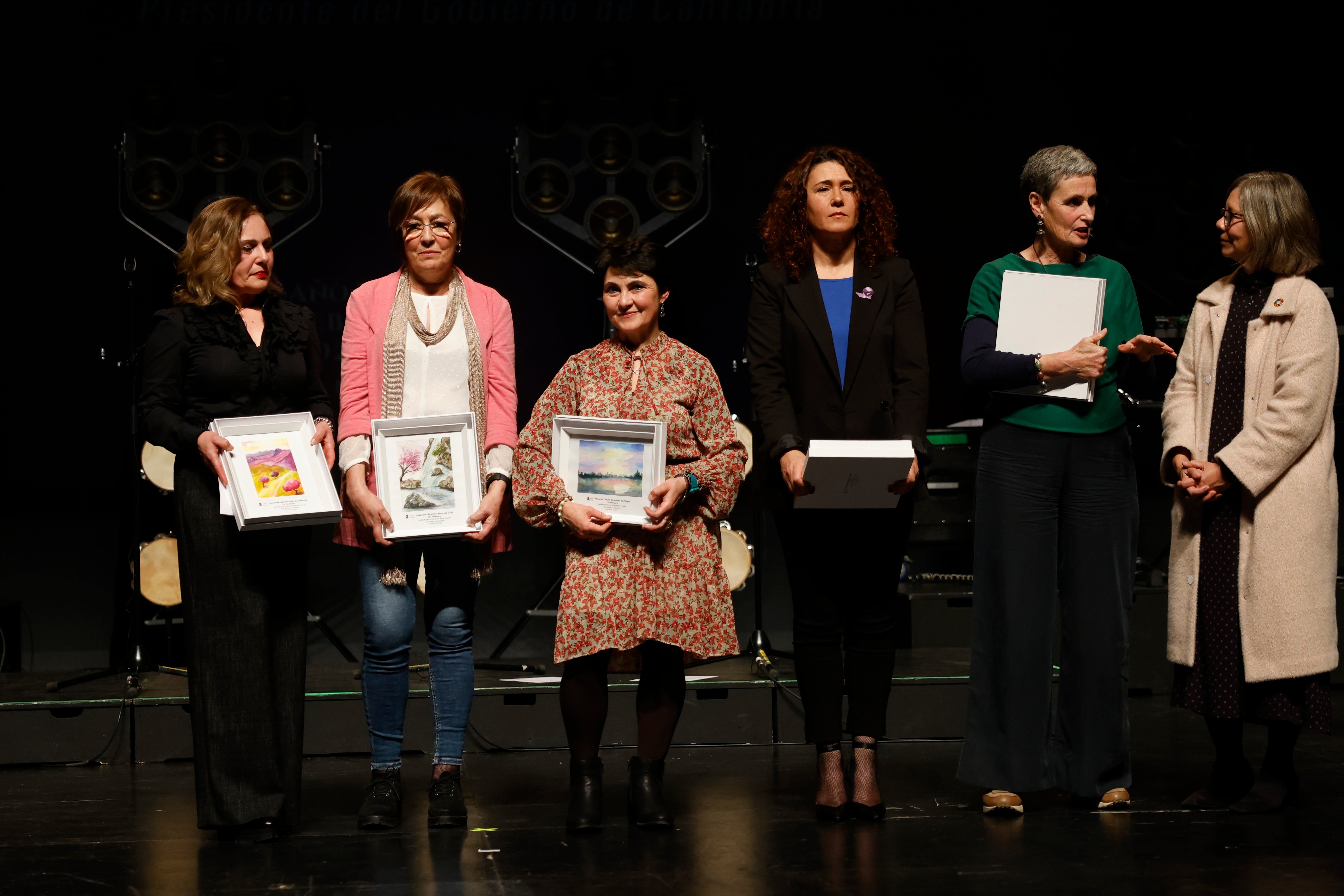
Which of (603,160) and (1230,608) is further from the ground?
(603,160)

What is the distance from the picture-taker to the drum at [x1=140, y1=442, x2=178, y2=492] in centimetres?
491

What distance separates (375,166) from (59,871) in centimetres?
351

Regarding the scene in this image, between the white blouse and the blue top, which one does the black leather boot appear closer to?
the white blouse

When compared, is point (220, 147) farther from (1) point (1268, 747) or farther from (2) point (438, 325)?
(1) point (1268, 747)

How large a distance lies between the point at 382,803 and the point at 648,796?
2.12ft

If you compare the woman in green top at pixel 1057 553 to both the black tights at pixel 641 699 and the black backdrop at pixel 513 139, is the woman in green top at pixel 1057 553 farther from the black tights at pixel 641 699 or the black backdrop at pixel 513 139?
the black backdrop at pixel 513 139

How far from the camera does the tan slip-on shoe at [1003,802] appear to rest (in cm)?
307

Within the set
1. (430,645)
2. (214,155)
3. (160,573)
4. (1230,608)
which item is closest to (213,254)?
(430,645)

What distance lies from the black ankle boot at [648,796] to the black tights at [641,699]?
0.03m

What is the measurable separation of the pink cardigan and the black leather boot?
581mm

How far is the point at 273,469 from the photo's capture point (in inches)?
114

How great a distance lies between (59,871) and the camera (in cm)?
276

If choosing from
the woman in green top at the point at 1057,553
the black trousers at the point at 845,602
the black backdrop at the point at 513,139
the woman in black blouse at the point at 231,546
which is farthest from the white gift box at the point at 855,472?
the black backdrop at the point at 513,139

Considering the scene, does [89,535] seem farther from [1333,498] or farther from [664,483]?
[1333,498]
